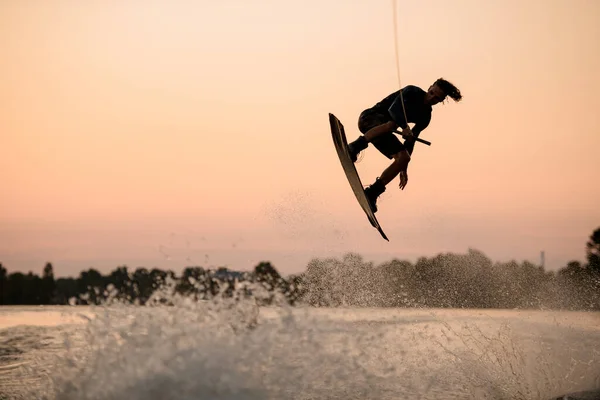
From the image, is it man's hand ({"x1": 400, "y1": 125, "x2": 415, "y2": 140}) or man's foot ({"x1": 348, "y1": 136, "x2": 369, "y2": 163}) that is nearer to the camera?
man's hand ({"x1": 400, "y1": 125, "x2": 415, "y2": 140})

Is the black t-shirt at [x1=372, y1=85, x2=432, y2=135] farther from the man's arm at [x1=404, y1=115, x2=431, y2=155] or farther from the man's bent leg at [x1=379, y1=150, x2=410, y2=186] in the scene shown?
the man's bent leg at [x1=379, y1=150, x2=410, y2=186]

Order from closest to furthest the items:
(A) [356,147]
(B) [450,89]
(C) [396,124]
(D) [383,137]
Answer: (B) [450,89] < (C) [396,124] < (D) [383,137] < (A) [356,147]

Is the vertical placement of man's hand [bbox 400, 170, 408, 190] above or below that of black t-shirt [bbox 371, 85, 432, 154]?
below

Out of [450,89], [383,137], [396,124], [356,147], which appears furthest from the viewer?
[356,147]

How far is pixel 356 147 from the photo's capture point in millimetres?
12039

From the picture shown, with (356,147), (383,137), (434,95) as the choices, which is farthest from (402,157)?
(434,95)

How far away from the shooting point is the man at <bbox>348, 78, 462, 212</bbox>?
1152 cm

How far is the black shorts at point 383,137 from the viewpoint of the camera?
465 inches

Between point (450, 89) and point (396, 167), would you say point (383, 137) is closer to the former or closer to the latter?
point (396, 167)

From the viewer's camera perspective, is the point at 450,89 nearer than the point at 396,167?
Yes

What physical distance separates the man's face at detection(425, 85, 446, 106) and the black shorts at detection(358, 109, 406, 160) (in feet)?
2.09

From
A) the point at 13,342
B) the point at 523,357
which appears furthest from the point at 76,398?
the point at 13,342

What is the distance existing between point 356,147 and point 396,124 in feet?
2.49

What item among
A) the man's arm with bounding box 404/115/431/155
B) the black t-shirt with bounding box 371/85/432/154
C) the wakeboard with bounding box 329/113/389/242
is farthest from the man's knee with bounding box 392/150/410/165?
the wakeboard with bounding box 329/113/389/242
